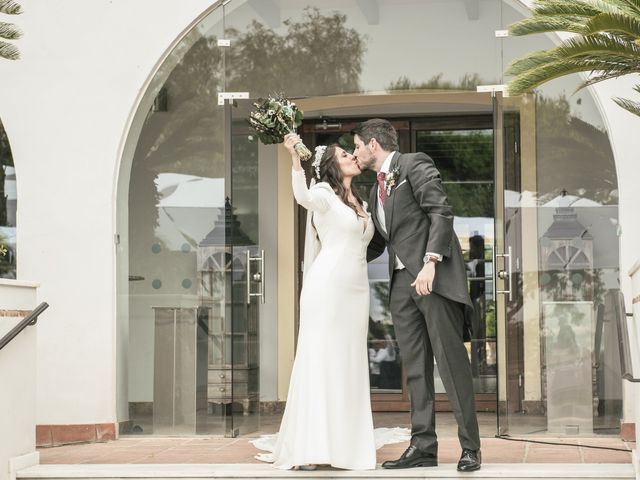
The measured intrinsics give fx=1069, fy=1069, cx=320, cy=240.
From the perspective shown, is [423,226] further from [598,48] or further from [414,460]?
[598,48]

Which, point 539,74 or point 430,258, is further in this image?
point 539,74

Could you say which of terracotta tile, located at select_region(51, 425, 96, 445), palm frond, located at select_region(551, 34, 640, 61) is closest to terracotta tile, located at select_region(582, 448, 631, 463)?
palm frond, located at select_region(551, 34, 640, 61)

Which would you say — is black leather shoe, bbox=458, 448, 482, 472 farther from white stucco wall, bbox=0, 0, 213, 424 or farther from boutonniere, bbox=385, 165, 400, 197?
white stucco wall, bbox=0, 0, 213, 424

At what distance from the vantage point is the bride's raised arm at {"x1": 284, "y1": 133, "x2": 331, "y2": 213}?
232 inches

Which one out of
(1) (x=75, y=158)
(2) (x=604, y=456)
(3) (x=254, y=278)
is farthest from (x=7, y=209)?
(2) (x=604, y=456)

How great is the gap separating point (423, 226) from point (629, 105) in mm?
2007

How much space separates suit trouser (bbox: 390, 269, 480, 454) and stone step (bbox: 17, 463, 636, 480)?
198 mm

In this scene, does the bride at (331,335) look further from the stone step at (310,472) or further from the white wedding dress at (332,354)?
the stone step at (310,472)

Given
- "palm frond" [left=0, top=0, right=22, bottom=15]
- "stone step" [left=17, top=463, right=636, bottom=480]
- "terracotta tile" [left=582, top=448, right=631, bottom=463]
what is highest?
"palm frond" [left=0, top=0, right=22, bottom=15]

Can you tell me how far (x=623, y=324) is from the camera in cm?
620

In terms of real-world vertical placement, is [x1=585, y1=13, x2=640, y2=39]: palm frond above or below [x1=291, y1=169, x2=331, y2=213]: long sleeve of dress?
above

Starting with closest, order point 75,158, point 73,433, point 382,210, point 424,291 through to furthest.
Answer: point 424,291
point 382,210
point 73,433
point 75,158

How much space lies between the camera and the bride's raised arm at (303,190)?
5.90 metres

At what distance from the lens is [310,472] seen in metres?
5.89
